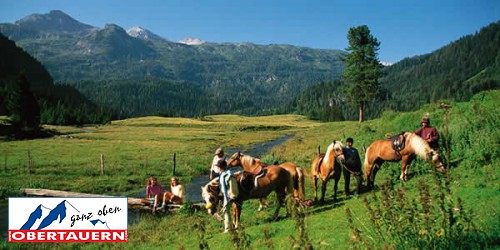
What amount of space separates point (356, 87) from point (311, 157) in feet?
60.7

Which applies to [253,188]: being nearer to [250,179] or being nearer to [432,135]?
[250,179]

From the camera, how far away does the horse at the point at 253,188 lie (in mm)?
12148

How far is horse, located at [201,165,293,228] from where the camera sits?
478 inches

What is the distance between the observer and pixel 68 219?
1135 centimetres

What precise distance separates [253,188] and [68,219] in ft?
21.8

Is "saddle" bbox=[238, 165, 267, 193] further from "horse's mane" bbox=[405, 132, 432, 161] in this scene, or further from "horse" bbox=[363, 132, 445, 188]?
"horse's mane" bbox=[405, 132, 432, 161]

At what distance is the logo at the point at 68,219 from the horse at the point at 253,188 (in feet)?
9.88

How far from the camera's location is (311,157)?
1261 inches

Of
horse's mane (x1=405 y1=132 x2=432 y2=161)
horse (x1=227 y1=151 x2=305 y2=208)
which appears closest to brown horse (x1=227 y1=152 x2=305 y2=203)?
horse (x1=227 y1=151 x2=305 y2=208)

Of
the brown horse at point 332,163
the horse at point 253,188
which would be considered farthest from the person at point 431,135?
the horse at point 253,188

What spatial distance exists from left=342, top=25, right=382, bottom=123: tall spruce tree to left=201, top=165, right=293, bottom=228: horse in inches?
1386

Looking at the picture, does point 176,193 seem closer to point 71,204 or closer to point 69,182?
point 71,204

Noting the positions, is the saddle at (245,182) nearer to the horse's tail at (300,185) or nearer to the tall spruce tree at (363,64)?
the horse's tail at (300,185)

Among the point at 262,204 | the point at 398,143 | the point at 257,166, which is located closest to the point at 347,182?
the point at 398,143
